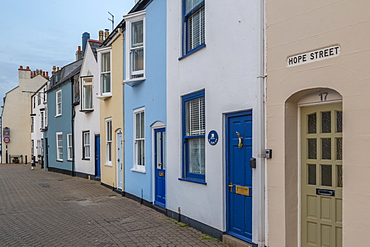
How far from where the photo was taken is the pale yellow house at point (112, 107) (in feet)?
45.3

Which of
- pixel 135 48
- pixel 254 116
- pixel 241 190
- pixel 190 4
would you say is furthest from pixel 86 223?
pixel 190 4

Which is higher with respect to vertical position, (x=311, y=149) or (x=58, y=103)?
(x=58, y=103)

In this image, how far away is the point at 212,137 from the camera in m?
7.57

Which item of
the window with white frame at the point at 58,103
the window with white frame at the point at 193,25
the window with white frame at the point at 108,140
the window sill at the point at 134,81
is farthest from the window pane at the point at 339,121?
the window with white frame at the point at 58,103

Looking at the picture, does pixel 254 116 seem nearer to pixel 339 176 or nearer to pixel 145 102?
pixel 339 176

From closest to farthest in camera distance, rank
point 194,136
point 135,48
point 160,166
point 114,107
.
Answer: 1. point 194,136
2. point 160,166
3. point 135,48
4. point 114,107

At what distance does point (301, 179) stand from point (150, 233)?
3865mm

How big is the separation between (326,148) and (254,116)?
52.7 inches

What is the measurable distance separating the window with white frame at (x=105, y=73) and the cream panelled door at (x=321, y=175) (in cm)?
1071

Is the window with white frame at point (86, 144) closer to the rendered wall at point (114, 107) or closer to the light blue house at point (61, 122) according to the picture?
the light blue house at point (61, 122)

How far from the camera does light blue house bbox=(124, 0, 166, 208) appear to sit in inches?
409

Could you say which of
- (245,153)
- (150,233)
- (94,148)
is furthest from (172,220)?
(94,148)

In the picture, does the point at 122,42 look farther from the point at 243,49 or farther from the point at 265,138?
the point at 265,138

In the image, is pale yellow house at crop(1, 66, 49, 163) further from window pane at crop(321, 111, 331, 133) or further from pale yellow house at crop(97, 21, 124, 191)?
window pane at crop(321, 111, 331, 133)
